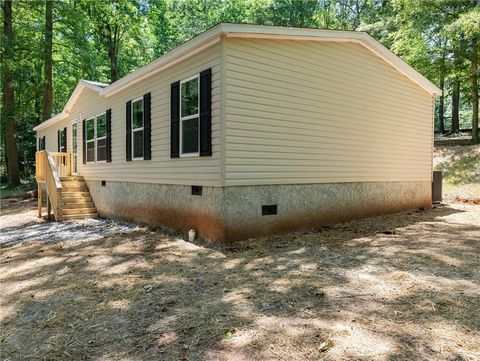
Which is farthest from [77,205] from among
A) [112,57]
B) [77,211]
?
[112,57]

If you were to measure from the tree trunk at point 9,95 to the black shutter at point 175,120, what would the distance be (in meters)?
11.6

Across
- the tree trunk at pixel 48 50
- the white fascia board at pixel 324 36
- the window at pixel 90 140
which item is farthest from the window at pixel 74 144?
the white fascia board at pixel 324 36

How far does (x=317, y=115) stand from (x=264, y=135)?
163 centimetres

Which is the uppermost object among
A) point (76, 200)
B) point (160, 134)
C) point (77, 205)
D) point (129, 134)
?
point (129, 134)

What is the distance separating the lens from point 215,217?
660 centimetres

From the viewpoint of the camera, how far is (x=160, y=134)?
27.5 ft

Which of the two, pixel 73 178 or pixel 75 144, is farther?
pixel 75 144

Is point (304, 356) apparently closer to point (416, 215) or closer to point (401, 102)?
point (416, 215)

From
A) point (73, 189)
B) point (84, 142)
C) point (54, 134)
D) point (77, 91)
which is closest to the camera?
point (73, 189)

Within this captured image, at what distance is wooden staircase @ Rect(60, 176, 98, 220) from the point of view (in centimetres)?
1103

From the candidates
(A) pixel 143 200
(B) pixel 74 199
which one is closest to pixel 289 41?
(A) pixel 143 200

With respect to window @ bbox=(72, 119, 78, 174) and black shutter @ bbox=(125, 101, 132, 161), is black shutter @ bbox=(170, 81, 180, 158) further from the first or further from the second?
window @ bbox=(72, 119, 78, 174)

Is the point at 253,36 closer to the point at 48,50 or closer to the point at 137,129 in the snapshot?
the point at 137,129

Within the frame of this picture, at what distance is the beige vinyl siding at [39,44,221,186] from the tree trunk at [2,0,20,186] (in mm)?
6228
